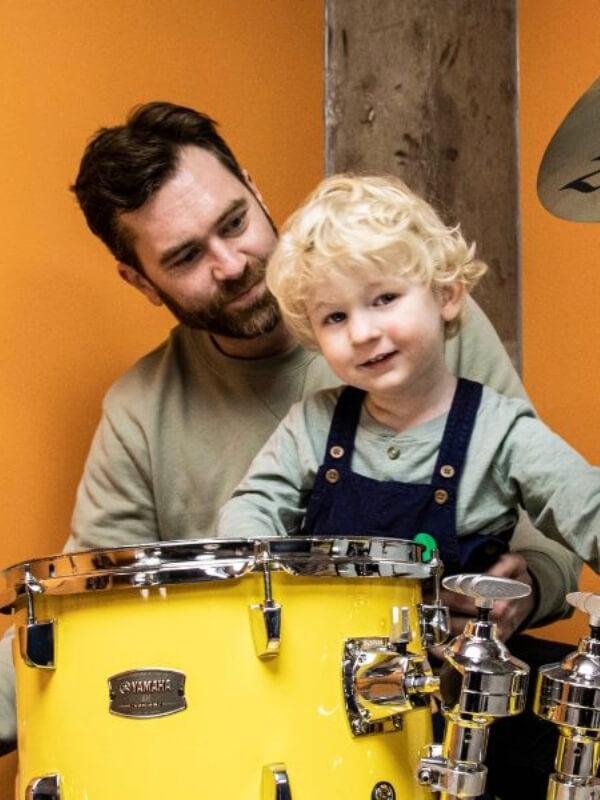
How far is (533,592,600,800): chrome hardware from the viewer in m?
0.92

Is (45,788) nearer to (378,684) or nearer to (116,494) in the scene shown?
(378,684)

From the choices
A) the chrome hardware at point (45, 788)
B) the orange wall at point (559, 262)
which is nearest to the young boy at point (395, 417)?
the chrome hardware at point (45, 788)

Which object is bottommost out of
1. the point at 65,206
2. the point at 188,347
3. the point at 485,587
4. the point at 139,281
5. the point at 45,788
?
the point at 45,788

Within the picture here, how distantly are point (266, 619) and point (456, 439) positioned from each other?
415mm

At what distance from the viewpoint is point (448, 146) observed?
6.49 feet

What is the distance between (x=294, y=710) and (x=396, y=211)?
1.89 feet

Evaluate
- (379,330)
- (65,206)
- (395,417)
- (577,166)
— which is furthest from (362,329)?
(65,206)

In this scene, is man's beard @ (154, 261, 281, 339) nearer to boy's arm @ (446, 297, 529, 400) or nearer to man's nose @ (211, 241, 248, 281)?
man's nose @ (211, 241, 248, 281)

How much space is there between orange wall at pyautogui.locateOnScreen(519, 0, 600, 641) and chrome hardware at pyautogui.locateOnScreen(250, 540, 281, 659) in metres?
1.22

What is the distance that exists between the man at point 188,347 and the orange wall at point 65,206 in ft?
0.34

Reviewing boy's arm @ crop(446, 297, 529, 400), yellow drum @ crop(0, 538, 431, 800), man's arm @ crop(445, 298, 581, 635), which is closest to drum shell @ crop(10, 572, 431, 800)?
yellow drum @ crop(0, 538, 431, 800)

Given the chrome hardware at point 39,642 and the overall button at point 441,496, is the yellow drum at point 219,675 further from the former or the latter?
the overall button at point 441,496

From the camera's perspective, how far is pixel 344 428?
1375 mm

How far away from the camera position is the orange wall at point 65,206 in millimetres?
1779
